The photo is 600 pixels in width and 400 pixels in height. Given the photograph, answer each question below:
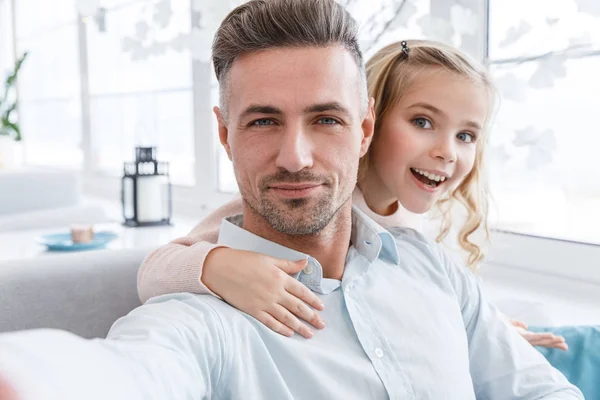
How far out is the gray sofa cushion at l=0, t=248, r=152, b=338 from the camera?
3.85ft

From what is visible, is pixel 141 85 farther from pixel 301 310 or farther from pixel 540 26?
pixel 301 310

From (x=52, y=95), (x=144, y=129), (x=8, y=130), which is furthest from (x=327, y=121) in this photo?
(x=52, y=95)

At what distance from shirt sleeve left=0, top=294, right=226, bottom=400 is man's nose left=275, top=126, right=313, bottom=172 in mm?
241

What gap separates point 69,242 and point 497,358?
1.19 meters

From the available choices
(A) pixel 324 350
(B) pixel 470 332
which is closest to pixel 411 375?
(A) pixel 324 350

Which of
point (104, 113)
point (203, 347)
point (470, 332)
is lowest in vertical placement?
point (470, 332)

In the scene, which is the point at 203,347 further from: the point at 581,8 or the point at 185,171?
the point at 185,171

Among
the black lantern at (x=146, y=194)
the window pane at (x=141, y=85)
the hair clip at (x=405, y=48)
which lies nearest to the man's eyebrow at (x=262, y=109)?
the hair clip at (x=405, y=48)

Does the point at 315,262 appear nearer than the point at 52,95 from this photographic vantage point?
Yes

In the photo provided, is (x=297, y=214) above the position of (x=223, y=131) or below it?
below

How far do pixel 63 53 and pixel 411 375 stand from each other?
420 centimetres

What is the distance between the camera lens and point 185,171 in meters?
3.23

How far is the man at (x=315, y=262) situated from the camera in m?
0.92

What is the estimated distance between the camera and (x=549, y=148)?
1.72 m
